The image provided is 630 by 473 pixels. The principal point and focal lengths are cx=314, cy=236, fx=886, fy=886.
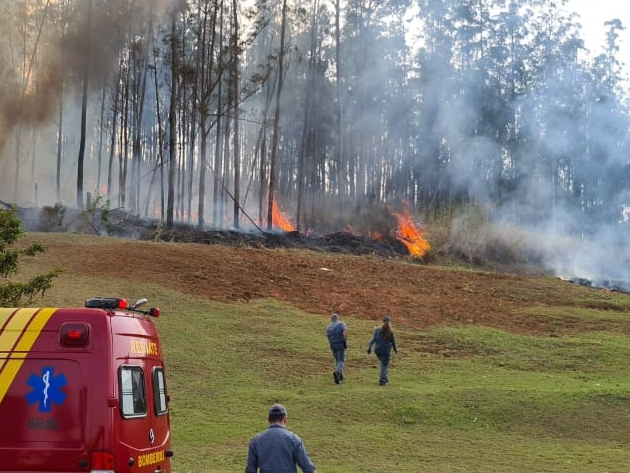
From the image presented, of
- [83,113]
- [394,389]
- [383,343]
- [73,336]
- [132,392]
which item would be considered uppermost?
[83,113]

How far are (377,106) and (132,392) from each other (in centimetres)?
5980

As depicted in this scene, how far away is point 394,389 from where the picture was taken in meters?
20.4

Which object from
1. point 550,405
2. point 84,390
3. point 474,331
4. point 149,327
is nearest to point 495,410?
point 550,405

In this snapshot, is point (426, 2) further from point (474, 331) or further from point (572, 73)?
point (474, 331)

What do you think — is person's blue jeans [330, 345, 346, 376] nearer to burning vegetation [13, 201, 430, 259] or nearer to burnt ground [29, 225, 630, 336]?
burnt ground [29, 225, 630, 336]

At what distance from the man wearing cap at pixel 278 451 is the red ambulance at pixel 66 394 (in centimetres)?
102

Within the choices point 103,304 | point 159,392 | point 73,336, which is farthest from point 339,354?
point 73,336

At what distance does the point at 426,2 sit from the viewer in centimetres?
6588

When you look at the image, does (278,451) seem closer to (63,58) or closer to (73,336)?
(73,336)

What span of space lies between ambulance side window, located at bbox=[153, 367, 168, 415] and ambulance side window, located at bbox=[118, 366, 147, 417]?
395 millimetres

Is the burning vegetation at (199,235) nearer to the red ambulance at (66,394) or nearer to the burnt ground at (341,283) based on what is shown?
the burnt ground at (341,283)

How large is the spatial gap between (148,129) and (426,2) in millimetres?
28849

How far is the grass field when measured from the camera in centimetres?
1539

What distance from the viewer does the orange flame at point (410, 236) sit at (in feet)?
166
